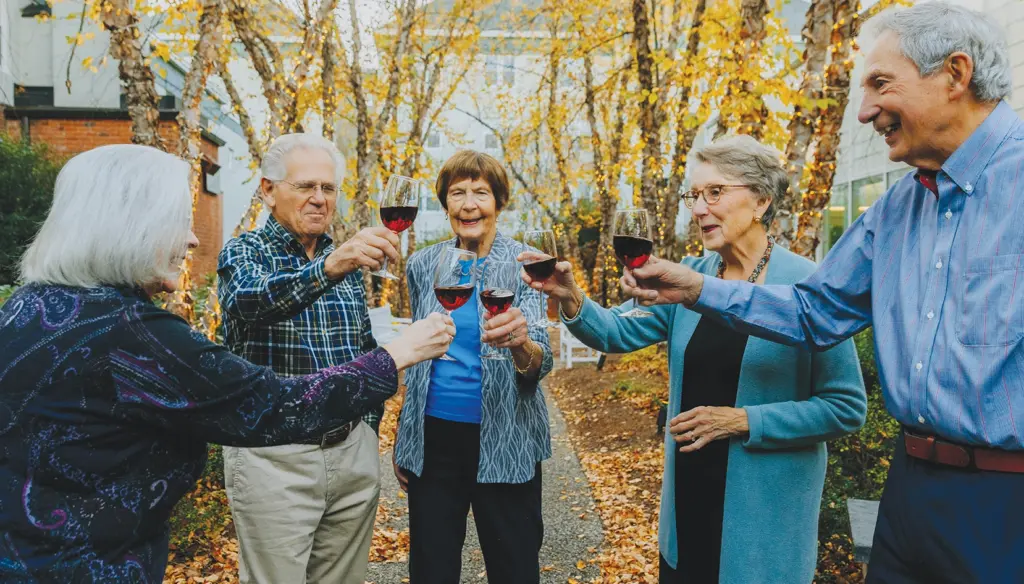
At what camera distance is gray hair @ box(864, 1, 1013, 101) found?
5.94 feet

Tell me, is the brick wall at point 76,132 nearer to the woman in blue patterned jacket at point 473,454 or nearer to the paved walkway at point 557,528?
the paved walkway at point 557,528

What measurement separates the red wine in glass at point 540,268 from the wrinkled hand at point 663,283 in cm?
25

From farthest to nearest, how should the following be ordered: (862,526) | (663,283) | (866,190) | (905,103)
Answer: (866,190) → (862,526) → (663,283) → (905,103)

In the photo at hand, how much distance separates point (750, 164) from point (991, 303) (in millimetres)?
980

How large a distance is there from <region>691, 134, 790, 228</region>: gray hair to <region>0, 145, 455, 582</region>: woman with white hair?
62.6 inches

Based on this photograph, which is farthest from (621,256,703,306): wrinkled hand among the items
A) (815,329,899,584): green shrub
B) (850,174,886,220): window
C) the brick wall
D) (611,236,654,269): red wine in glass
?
the brick wall

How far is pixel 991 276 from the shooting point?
174 centimetres

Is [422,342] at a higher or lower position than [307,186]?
lower

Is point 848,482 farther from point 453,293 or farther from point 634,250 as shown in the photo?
point 453,293

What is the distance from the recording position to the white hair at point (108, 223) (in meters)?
1.74

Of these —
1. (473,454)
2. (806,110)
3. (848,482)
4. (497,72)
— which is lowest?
(848,482)

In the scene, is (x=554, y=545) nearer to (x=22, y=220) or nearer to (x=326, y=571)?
(x=326, y=571)

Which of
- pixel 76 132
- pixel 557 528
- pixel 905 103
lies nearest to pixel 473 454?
pixel 905 103

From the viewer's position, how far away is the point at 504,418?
2889mm
